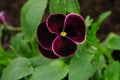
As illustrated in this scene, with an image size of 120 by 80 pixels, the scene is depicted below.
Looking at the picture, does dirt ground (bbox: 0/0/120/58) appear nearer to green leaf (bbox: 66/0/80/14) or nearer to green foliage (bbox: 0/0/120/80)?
green foliage (bbox: 0/0/120/80)

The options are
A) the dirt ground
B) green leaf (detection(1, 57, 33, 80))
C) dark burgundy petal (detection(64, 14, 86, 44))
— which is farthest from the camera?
the dirt ground

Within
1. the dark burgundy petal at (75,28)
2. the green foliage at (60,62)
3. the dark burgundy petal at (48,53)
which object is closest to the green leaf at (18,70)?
the green foliage at (60,62)

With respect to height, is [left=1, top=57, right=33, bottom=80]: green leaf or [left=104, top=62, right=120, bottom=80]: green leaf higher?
[left=1, top=57, right=33, bottom=80]: green leaf

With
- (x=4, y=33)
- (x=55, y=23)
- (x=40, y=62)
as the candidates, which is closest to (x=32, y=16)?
(x=40, y=62)

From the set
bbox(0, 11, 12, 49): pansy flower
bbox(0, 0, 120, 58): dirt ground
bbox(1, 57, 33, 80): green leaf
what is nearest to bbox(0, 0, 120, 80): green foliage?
bbox(1, 57, 33, 80): green leaf

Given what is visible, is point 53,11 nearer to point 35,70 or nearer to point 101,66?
point 35,70

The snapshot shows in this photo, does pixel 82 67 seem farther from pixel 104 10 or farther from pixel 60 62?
pixel 104 10

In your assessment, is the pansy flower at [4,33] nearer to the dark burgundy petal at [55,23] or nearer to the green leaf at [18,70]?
the green leaf at [18,70]
